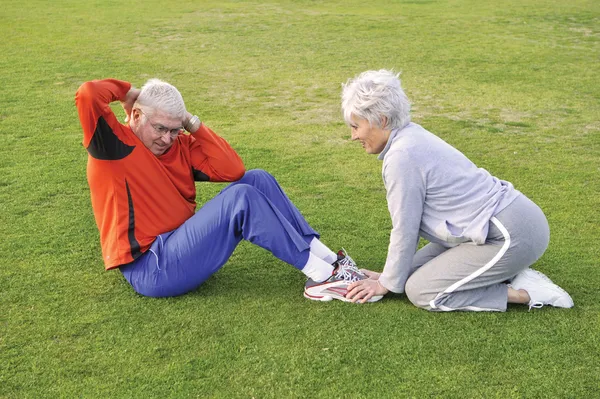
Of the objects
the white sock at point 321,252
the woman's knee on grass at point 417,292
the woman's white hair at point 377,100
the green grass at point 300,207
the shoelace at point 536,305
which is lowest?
the green grass at point 300,207

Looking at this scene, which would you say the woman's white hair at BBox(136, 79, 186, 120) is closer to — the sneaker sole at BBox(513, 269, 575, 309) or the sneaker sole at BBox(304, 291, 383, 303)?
the sneaker sole at BBox(304, 291, 383, 303)

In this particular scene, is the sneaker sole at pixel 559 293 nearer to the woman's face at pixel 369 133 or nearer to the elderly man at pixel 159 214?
the elderly man at pixel 159 214

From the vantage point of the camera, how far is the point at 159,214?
4.32 m

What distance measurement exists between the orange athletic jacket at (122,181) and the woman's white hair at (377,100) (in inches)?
46.9

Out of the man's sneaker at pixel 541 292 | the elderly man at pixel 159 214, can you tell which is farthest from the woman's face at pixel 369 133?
the man's sneaker at pixel 541 292

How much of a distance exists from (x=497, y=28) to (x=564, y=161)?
317 inches

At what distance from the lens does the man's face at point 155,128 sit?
4180 mm

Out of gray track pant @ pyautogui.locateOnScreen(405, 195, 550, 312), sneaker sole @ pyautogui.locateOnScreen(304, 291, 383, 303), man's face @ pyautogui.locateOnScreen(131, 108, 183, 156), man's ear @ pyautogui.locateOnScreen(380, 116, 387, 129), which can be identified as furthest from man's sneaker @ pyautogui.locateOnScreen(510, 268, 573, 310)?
man's face @ pyautogui.locateOnScreen(131, 108, 183, 156)

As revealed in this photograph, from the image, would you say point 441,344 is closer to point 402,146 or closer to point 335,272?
point 335,272

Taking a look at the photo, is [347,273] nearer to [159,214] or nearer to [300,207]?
[159,214]

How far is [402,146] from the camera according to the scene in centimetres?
389

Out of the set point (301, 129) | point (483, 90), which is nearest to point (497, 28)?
point (483, 90)

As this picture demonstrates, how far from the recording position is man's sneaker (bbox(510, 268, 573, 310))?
13.6ft

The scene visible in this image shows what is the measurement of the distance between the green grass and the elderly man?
8.0 inches
